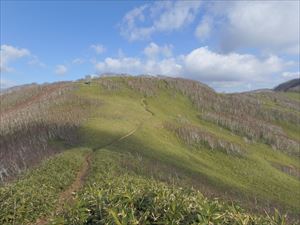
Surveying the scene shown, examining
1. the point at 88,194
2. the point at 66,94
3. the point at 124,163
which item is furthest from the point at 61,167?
the point at 66,94

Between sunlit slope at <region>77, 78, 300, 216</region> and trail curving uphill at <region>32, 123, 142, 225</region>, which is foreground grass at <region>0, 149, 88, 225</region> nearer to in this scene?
trail curving uphill at <region>32, 123, 142, 225</region>

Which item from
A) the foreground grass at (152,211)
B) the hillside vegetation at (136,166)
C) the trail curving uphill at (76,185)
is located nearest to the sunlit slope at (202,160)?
the hillside vegetation at (136,166)

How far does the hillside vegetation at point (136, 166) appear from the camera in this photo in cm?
1561

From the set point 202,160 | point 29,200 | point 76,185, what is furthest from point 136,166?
point 202,160

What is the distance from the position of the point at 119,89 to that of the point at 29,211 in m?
165

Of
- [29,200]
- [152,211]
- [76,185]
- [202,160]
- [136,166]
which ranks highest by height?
[152,211]

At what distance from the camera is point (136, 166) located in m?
62.7

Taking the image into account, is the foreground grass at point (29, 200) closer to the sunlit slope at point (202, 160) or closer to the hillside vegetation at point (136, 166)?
the hillside vegetation at point (136, 166)

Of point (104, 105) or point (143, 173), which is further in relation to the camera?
point (104, 105)

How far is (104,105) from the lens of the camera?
14238 centimetres

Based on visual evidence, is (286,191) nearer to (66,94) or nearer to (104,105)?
(104,105)

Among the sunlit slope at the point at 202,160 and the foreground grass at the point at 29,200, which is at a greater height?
the foreground grass at the point at 29,200

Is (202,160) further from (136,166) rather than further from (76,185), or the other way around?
(76,185)

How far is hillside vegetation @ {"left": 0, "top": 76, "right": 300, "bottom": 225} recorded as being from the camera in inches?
615
